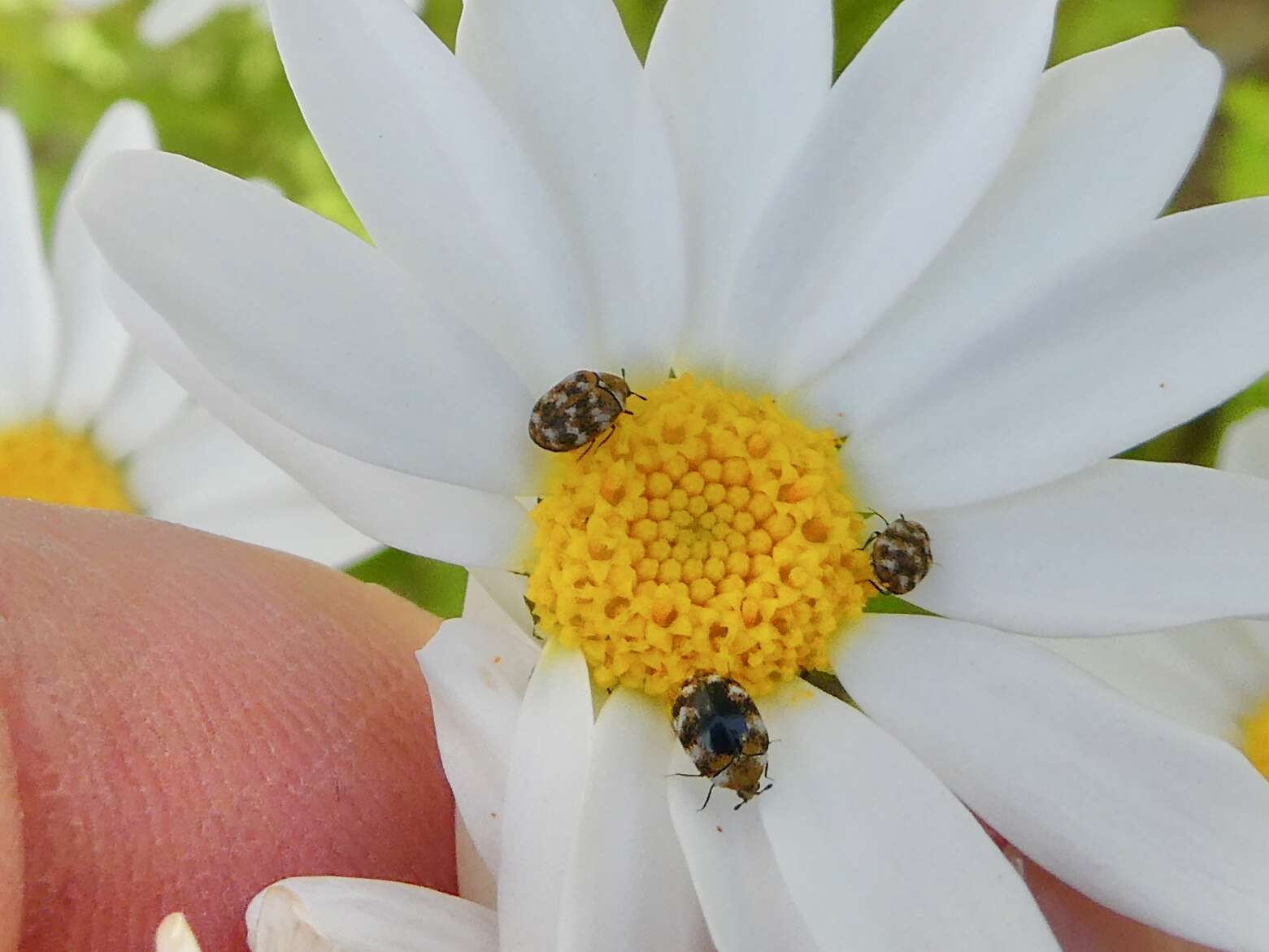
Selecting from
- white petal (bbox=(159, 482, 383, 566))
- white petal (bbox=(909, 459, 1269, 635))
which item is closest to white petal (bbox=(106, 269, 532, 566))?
white petal (bbox=(909, 459, 1269, 635))

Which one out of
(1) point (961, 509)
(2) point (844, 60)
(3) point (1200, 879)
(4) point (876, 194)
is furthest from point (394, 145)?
(2) point (844, 60)

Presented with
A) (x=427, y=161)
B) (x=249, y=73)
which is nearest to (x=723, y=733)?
(x=427, y=161)

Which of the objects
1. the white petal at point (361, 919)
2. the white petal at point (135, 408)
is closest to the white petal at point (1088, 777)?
the white petal at point (361, 919)

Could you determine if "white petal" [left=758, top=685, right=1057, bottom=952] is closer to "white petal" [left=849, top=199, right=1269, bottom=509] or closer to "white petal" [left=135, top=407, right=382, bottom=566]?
"white petal" [left=849, top=199, right=1269, bottom=509]

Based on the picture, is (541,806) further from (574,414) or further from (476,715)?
(574,414)

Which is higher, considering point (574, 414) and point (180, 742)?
point (574, 414)

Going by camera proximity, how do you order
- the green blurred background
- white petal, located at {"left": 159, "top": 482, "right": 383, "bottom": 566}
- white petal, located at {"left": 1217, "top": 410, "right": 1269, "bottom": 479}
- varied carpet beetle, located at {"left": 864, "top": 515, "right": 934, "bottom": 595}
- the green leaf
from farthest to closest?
the green blurred background, the green leaf, white petal, located at {"left": 159, "top": 482, "right": 383, "bottom": 566}, white petal, located at {"left": 1217, "top": 410, "right": 1269, "bottom": 479}, varied carpet beetle, located at {"left": 864, "top": 515, "right": 934, "bottom": 595}

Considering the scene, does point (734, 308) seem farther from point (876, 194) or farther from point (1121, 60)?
point (1121, 60)
